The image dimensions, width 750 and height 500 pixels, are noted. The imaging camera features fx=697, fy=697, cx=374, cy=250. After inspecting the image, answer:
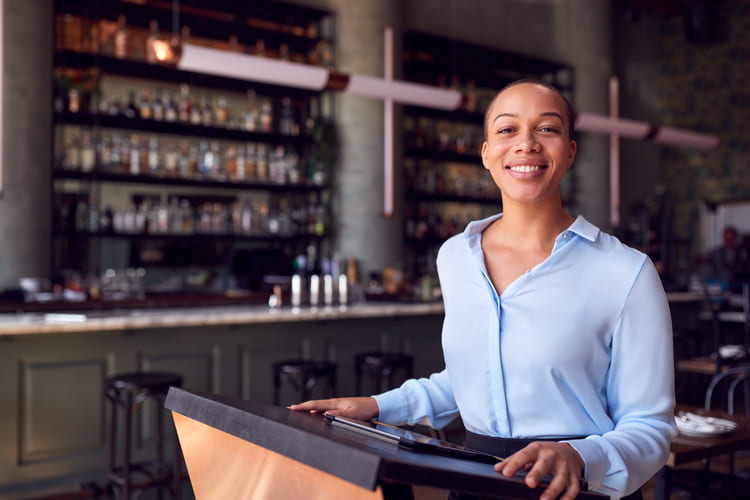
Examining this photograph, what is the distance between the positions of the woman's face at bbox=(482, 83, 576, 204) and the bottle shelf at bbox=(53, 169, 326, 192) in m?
5.05

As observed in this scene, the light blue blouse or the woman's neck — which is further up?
the woman's neck

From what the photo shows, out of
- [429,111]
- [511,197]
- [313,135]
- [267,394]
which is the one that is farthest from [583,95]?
[511,197]

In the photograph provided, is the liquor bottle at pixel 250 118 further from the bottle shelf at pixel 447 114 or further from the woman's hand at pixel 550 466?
the woman's hand at pixel 550 466

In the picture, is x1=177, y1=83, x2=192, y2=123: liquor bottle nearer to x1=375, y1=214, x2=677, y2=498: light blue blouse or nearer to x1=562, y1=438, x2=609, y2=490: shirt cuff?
x1=375, y1=214, x2=677, y2=498: light blue blouse

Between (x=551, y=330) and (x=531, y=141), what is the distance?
27 centimetres

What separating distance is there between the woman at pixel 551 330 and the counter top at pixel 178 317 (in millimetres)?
2758

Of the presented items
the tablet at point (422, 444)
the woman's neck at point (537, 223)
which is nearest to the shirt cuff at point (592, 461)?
the tablet at point (422, 444)

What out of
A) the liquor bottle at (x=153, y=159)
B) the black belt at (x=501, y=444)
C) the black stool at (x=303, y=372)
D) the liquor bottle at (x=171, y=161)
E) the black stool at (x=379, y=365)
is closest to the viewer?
the black belt at (x=501, y=444)

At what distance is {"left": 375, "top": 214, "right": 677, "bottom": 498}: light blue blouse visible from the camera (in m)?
0.92

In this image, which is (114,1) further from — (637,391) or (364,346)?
(637,391)

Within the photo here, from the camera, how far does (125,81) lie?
646 cm

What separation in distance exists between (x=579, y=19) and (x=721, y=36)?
2.42 metres

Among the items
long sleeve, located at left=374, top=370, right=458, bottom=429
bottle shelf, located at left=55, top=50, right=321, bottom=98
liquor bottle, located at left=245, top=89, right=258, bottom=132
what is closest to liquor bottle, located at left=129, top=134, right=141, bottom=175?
bottle shelf, located at left=55, top=50, right=321, bottom=98

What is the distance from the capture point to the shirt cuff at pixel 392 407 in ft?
3.70
